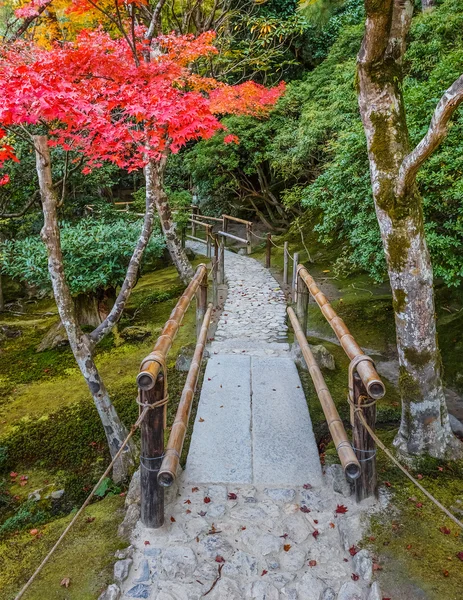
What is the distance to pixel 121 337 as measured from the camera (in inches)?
328

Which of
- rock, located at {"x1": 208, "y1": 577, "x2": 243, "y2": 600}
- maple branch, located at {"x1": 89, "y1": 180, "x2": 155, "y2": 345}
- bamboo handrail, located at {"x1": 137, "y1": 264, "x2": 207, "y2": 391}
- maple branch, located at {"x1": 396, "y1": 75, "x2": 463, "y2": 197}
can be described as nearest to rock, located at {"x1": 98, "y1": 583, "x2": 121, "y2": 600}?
rock, located at {"x1": 208, "y1": 577, "x2": 243, "y2": 600}

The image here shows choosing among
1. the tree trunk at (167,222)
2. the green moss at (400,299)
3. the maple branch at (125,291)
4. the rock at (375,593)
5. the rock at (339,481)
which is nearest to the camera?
the rock at (375,593)

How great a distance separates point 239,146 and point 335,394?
37.4 feet

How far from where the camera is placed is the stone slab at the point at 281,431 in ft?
11.6

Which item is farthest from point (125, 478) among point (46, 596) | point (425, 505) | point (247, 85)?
point (247, 85)

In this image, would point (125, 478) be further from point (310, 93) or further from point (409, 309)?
point (310, 93)

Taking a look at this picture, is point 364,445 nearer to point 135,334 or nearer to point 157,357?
point 157,357

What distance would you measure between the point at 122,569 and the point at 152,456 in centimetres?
67

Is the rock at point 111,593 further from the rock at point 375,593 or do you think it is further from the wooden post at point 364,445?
the wooden post at point 364,445

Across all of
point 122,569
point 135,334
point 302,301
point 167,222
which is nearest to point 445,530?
point 122,569

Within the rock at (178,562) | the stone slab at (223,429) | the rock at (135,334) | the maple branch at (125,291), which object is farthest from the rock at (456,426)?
the rock at (135,334)

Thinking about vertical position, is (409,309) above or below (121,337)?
above

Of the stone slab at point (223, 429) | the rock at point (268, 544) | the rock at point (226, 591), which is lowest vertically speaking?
the rock at point (226, 591)

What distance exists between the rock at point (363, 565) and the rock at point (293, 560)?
1.06ft
